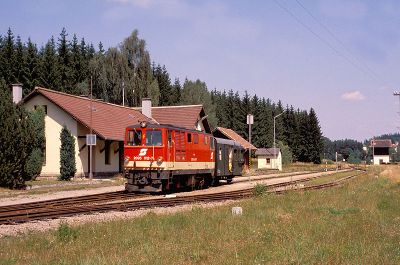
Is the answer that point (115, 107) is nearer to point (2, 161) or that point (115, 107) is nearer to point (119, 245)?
point (2, 161)

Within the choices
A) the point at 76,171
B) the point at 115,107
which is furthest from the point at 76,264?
the point at 115,107

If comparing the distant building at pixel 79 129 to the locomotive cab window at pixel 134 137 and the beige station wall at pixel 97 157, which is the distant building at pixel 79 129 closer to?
the beige station wall at pixel 97 157

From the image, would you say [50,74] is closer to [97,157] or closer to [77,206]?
[97,157]

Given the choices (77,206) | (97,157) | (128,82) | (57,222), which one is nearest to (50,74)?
(128,82)

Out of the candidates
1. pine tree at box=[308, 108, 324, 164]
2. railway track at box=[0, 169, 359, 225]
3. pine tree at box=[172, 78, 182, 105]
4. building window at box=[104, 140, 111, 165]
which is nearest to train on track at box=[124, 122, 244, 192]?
railway track at box=[0, 169, 359, 225]

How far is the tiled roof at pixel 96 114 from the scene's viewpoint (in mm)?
35469

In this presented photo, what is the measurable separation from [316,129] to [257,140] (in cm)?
1336

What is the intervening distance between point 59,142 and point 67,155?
1.74 metres

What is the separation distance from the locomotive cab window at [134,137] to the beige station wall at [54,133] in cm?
1387

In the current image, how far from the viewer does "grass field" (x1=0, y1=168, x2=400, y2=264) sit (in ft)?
25.8

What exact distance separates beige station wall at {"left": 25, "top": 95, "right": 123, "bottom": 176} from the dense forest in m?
7.05

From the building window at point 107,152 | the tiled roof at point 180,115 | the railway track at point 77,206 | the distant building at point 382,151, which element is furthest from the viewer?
the distant building at point 382,151

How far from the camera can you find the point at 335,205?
16.8m

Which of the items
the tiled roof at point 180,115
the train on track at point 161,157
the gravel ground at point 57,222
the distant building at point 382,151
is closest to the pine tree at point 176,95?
the tiled roof at point 180,115
